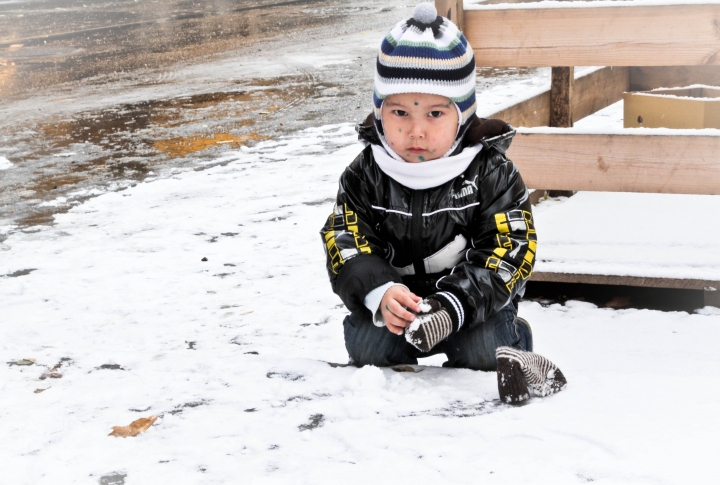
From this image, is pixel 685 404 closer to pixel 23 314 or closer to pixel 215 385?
pixel 215 385

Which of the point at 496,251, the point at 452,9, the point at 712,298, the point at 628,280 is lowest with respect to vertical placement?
the point at 712,298

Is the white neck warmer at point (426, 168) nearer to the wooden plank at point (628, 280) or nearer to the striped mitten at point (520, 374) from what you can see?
the striped mitten at point (520, 374)

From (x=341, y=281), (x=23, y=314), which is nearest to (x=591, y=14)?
(x=341, y=281)

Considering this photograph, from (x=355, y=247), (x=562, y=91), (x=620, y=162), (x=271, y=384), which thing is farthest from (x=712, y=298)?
(x=271, y=384)

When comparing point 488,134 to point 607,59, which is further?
point 607,59

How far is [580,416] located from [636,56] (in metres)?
1.95

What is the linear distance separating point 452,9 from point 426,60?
4.01ft

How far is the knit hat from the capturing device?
250cm

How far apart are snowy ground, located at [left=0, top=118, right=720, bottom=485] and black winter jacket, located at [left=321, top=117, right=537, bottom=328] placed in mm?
292

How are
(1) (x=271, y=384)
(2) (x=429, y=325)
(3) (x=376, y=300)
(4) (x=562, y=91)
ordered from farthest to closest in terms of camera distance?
(4) (x=562, y=91) < (1) (x=271, y=384) < (3) (x=376, y=300) < (2) (x=429, y=325)

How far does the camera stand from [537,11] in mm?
3670

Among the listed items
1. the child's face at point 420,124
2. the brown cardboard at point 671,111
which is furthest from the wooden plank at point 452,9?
the brown cardboard at point 671,111

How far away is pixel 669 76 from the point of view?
19.6ft

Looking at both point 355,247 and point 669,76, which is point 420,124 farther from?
point 669,76
